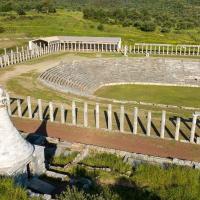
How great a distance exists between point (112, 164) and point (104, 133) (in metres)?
5.19

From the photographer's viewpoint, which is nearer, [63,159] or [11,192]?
[11,192]

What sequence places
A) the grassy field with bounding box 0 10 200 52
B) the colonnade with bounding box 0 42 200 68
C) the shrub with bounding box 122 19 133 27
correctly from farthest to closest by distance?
the shrub with bounding box 122 19 133 27
the grassy field with bounding box 0 10 200 52
the colonnade with bounding box 0 42 200 68

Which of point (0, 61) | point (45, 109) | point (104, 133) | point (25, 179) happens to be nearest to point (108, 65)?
point (0, 61)

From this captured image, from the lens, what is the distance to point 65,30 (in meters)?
68.4

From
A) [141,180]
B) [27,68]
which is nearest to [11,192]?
[141,180]

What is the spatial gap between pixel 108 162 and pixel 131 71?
2962cm

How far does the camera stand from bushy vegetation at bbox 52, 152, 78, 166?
1994 centimetres

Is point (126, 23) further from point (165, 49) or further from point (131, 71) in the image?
point (131, 71)

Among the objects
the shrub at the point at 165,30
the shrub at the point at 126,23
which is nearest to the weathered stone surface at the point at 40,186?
the shrub at the point at 165,30

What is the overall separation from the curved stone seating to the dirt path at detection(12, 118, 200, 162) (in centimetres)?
1716

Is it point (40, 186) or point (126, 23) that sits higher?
point (40, 186)

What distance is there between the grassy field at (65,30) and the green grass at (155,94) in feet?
64.3

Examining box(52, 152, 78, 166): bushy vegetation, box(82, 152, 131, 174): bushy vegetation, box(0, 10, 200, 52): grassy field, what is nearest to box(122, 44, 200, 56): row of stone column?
box(0, 10, 200, 52): grassy field

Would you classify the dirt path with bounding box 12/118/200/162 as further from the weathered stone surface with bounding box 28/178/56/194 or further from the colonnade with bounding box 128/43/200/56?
the colonnade with bounding box 128/43/200/56
